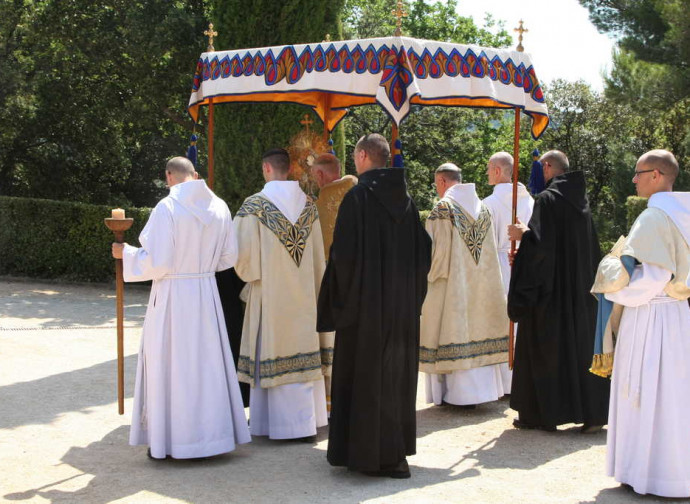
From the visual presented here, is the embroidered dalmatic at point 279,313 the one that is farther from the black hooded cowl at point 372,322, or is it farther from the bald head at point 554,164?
the bald head at point 554,164

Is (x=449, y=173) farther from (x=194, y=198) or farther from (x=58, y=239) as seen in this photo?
(x=58, y=239)

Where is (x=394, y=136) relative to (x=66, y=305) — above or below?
above

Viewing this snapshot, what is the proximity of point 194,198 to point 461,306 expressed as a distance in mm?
2602

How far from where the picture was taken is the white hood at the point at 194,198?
5516mm

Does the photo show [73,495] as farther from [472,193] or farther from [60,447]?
[472,193]

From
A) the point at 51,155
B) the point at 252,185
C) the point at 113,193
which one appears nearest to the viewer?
the point at 252,185

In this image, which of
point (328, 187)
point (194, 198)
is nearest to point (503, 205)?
point (328, 187)

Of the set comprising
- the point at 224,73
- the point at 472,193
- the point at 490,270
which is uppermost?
the point at 224,73

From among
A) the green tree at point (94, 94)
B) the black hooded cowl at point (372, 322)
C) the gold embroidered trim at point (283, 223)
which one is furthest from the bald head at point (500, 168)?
the green tree at point (94, 94)

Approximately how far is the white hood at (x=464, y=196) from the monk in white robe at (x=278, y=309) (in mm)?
1508

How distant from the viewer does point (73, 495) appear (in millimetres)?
4914

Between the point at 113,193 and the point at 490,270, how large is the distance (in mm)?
15613

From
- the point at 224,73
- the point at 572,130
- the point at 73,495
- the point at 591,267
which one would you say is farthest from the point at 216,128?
the point at 572,130

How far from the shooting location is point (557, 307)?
644 cm
